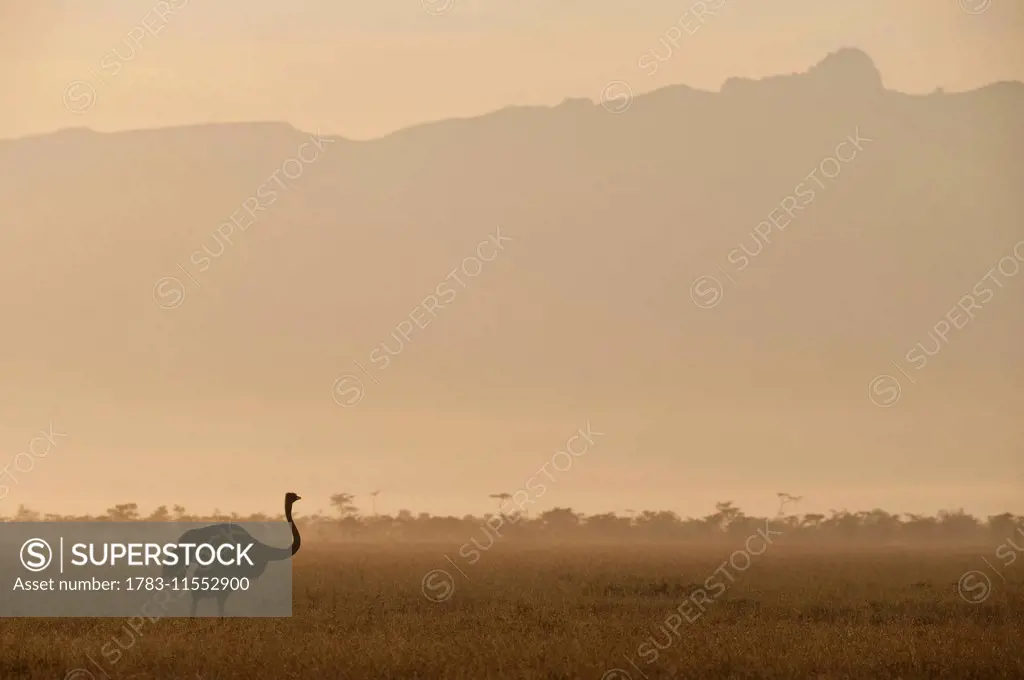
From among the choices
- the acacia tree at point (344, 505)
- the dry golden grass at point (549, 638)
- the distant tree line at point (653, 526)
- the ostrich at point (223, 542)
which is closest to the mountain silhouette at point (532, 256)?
the acacia tree at point (344, 505)

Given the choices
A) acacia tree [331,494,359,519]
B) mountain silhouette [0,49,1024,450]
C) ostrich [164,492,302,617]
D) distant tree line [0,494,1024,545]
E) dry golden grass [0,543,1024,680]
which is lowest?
dry golden grass [0,543,1024,680]

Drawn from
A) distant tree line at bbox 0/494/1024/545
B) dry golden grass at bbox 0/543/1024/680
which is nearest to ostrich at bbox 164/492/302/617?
dry golden grass at bbox 0/543/1024/680

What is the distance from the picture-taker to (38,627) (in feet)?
42.6

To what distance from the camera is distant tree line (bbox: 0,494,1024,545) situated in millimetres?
64625

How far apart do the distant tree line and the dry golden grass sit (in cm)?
4795

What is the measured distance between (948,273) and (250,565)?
90.7 metres

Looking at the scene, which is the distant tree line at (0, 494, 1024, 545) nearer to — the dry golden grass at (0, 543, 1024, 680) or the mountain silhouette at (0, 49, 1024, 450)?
the mountain silhouette at (0, 49, 1024, 450)

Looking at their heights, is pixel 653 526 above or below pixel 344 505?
below

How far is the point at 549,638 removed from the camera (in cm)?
1209

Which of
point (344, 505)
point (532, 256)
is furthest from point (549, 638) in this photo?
point (532, 256)

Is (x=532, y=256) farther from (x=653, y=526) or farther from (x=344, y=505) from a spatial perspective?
(x=344, y=505)

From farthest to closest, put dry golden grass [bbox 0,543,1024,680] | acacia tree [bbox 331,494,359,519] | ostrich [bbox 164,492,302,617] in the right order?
acacia tree [bbox 331,494,359,519] → ostrich [bbox 164,492,302,617] → dry golden grass [bbox 0,543,1024,680]

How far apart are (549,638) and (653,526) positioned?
192 ft

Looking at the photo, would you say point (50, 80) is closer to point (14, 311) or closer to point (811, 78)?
point (14, 311)
